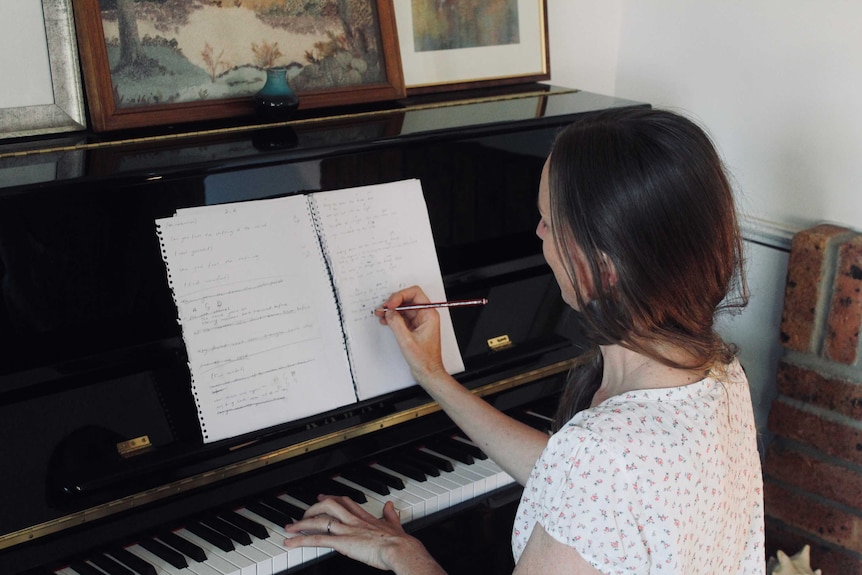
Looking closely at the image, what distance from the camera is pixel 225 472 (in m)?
1.31

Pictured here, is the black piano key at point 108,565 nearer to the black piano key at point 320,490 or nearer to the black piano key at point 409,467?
the black piano key at point 320,490

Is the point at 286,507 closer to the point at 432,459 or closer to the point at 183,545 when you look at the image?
the point at 183,545


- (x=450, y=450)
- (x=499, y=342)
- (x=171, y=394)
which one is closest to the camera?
(x=171, y=394)

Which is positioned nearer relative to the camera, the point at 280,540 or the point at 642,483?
the point at 642,483

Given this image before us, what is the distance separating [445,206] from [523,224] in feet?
0.67

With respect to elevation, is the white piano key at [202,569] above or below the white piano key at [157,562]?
below

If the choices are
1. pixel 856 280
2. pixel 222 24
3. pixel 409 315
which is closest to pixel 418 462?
pixel 409 315

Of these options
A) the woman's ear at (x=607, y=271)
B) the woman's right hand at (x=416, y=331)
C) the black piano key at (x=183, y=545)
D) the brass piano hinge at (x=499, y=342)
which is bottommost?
the black piano key at (x=183, y=545)

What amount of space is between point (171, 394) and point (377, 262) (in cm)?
39

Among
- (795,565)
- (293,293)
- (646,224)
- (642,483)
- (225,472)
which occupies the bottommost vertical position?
(795,565)

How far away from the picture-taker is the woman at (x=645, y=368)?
0.97m

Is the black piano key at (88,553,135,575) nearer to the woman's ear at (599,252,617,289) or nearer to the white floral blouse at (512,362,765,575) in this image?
the white floral blouse at (512,362,765,575)

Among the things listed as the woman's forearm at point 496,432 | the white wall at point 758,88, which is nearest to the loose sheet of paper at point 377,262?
the woman's forearm at point 496,432

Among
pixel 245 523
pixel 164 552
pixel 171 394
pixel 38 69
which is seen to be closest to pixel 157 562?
pixel 164 552
